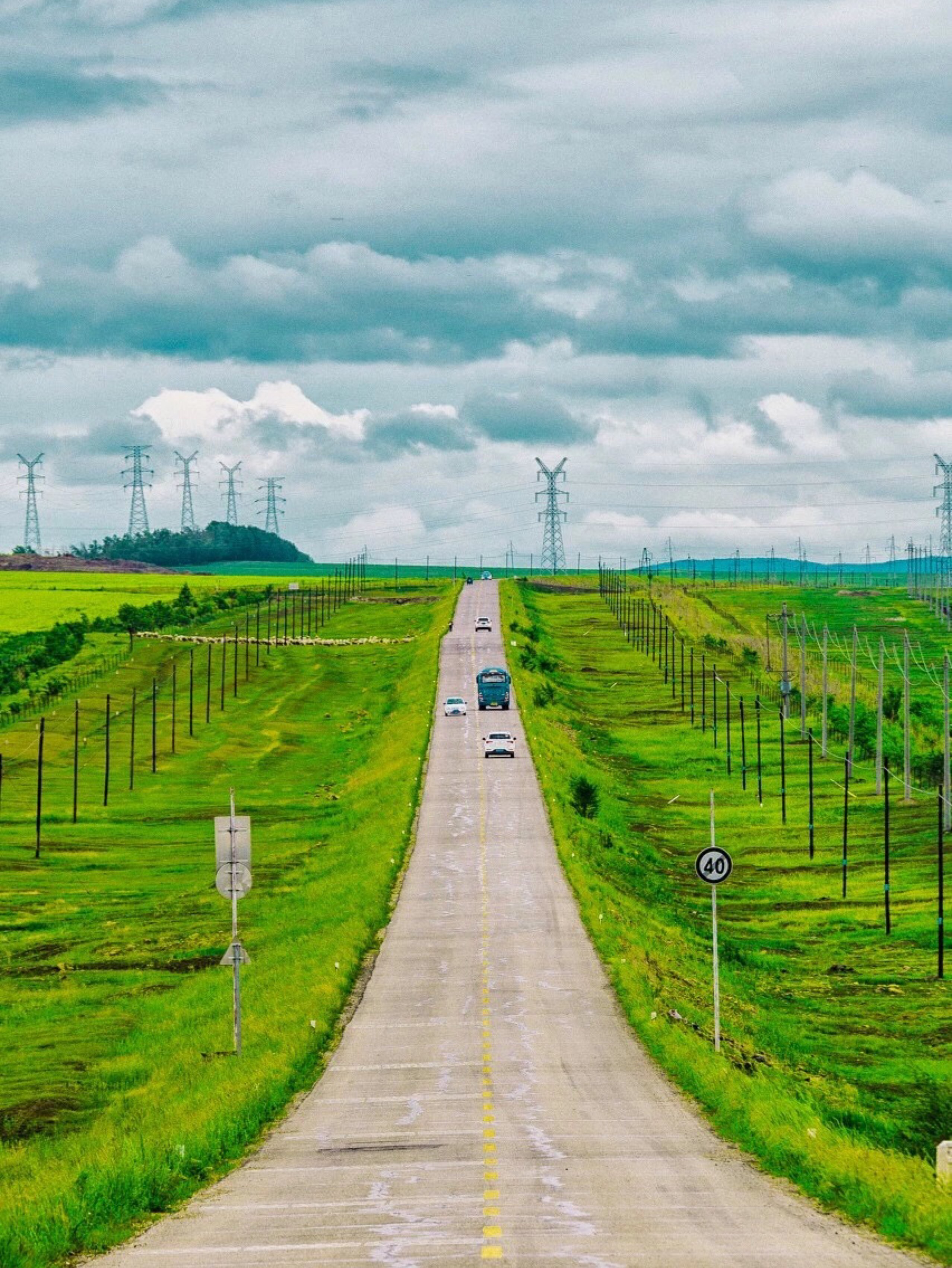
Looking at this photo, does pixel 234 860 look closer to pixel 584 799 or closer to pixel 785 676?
pixel 584 799

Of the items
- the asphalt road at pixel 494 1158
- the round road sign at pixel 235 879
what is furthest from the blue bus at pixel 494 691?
the round road sign at pixel 235 879

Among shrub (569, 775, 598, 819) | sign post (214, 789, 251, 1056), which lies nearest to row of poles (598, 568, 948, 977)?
shrub (569, 775, 598, 819)

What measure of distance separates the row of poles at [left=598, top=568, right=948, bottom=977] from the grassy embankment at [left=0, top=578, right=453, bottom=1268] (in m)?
22.2

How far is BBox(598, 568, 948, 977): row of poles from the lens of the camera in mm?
81000

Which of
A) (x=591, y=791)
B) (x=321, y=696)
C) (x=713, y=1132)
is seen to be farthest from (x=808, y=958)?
(x=321, y=696)

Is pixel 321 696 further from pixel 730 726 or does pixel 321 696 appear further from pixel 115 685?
pixel 730 726

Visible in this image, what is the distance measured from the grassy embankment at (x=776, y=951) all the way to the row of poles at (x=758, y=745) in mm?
804

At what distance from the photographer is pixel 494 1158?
27.4 meters

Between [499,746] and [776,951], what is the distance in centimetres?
4244

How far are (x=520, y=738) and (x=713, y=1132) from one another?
→ 318 ft

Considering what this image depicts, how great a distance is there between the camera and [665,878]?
8994 cm

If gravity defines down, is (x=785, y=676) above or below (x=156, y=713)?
above

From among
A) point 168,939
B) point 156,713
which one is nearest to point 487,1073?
point 168,939

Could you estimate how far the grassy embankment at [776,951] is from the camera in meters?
28.3
